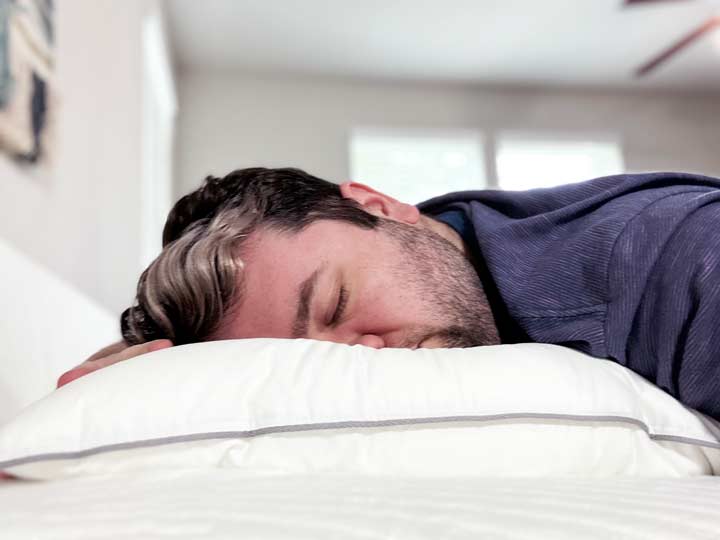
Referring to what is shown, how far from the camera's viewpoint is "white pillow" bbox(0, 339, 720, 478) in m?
0.52

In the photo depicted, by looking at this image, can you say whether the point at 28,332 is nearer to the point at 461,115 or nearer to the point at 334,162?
the point at 334,162

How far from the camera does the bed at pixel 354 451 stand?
38cm

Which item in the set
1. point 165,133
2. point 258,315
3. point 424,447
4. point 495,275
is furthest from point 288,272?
point 165,133

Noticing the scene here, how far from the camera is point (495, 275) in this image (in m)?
0.85

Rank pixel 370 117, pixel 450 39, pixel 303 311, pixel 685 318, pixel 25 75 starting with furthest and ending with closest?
pixel 370 117, pixel 450 39, pixel 25 75, pixel 303 311, pixel 685 318

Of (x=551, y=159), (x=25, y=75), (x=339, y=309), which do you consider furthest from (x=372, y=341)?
(x=551, y=159)

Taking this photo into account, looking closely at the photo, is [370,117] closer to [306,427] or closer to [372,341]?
[372,341]

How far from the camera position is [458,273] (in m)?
0.96

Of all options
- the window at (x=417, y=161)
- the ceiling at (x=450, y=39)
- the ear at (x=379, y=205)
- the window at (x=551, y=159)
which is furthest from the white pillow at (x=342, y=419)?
the window at (x=551, y=159)

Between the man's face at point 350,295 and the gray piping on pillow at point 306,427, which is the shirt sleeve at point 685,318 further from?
the man's face at point 350,295

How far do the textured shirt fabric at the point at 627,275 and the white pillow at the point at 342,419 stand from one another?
9cm

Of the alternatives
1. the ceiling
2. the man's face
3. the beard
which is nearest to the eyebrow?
the man's face

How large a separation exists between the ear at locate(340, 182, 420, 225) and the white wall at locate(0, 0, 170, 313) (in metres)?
0.66

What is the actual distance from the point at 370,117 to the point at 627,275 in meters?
3.70
